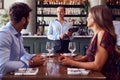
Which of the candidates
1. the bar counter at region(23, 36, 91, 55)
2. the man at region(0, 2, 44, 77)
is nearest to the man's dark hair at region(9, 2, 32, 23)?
the man at region(0, 2, 44, 77)

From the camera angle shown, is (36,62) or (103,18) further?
(36,62)

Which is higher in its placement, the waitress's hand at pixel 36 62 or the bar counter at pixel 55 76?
the waitress's hand at pixel 36 62

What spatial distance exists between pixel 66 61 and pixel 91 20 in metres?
0.47

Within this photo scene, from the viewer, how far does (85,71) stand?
2.65 m

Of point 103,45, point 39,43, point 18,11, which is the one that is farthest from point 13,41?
point 39,43

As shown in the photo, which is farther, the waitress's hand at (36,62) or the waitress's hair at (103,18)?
the waitress's hand at (36,62)

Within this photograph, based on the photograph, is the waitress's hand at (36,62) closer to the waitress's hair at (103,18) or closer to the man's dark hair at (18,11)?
the man's dark hair at (18,11)

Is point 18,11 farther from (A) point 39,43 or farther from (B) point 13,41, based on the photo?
(A) point 39,43

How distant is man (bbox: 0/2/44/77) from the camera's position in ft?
8.82

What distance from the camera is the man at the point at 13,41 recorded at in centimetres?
269

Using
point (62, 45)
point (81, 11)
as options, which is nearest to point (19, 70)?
point (62, 45)

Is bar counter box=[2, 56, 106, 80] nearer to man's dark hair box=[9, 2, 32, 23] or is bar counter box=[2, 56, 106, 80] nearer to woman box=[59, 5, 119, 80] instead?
woman box=[59, 5, 119, 80]

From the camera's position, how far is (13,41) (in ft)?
9.65

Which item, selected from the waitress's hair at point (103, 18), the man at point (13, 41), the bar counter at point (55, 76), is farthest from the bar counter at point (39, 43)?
the bar counter at point (55, 76)
